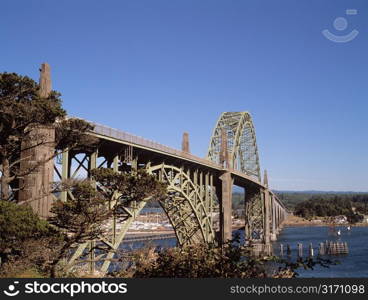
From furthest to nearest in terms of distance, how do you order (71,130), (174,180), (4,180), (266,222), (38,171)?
(266,222) → (174,180) → (38,171) → (71,130) → (4,180)

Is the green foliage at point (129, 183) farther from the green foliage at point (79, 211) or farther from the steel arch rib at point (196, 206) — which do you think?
the steel arch rib at point (196, 206)

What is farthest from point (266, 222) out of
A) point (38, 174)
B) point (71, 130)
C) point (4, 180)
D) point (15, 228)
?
point (15, 228)

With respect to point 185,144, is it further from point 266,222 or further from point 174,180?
point 266,222

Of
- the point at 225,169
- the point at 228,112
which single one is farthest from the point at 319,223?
the point at 225,169

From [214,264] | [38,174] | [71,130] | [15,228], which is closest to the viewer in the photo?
[214,264]

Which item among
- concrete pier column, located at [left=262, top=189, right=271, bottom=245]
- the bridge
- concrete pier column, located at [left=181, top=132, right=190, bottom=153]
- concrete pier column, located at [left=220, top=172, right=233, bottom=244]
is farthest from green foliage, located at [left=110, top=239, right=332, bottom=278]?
concrete pier column, located at [left=262, top=189, right=271, bottom=245]

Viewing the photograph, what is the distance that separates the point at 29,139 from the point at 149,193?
543 centimetres

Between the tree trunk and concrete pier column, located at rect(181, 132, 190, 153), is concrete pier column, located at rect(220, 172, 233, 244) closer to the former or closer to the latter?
concrete pier column, located at rect(181, 132, 190, 153)

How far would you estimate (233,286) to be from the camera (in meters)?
10.9

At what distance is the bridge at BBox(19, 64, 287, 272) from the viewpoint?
2017cm

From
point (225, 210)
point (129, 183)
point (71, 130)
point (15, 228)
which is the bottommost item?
point (15, 228)

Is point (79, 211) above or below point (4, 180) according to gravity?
below

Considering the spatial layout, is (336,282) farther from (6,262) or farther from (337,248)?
(337,248)

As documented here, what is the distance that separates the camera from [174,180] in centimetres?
3978
